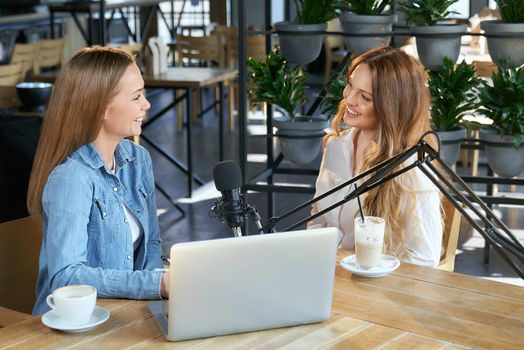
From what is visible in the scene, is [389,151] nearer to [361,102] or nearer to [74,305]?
[361,102]

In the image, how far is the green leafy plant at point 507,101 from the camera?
11.0ft

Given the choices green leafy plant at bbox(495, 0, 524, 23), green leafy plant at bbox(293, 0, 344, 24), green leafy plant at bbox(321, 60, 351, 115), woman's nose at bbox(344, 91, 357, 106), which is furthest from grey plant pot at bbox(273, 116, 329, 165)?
woman's nose at bbox(344, 91, 357, 106)

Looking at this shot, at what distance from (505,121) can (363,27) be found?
2.19 feet

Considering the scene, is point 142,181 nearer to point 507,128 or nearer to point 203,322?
point 203,322

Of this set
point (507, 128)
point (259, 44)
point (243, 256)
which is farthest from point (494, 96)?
point (259, 44)

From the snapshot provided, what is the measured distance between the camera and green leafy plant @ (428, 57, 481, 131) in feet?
11.4

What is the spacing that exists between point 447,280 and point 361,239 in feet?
0.72

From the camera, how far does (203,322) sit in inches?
69.0

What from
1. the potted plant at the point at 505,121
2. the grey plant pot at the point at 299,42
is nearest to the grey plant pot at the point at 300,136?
the grey plant pot at the point at 299,42

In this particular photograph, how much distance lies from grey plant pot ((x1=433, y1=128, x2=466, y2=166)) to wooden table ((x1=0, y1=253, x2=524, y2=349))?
1493 mm

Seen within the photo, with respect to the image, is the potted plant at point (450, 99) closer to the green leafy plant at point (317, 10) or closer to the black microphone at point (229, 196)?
the green leafy plant at point (317, 10)

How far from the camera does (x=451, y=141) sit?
141 inches

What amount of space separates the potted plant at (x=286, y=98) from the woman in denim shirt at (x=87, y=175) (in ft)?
4.90

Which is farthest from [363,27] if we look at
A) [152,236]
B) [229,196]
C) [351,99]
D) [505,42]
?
[229,196]
